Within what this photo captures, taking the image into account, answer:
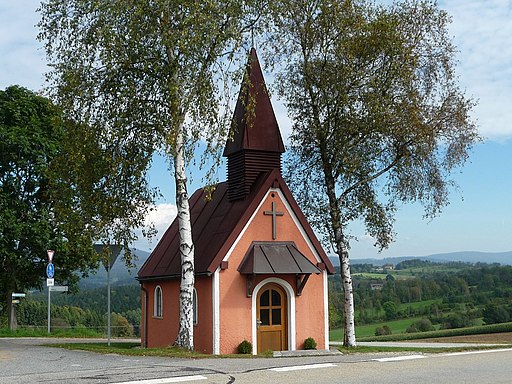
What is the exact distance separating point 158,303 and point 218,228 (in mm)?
4723

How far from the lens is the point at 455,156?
25.4 m

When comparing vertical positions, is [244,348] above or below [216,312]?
below

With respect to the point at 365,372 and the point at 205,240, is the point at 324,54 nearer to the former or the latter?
the point at 205,240

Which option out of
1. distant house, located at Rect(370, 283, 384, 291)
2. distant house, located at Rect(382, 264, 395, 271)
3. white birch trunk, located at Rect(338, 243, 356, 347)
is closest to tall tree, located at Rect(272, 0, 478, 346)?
white birch trunk, located at Rect(338, 243, 356, 347)

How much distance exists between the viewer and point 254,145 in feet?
78.5

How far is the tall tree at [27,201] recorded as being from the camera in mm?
34438

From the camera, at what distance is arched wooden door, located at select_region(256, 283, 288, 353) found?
75.0 ft

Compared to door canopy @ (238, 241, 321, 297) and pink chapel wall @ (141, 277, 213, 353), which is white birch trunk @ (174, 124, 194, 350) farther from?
door canopy @ (238, 241, 321, 297)

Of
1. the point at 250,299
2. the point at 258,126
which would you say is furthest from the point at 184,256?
the point at 258,126

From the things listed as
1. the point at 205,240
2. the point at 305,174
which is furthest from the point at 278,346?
the point at 305,174

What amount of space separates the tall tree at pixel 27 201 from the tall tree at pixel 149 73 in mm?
14340

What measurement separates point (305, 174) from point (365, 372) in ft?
43.6

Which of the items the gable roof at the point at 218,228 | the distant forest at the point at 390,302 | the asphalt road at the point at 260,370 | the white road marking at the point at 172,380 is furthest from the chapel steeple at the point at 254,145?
the distant forest at the point at 390,302

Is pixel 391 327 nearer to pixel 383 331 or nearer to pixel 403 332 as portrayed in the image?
pixel 403 332
